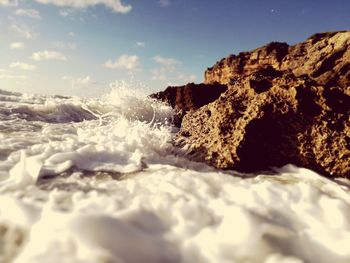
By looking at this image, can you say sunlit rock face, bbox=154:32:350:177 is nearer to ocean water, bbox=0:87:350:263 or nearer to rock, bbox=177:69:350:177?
rock, bbox=177:69:350:177

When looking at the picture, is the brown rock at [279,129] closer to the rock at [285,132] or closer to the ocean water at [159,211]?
the rock at [285,132]

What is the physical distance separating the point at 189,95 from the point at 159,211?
9958 millimetres

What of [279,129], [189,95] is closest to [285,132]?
A: [279,129]

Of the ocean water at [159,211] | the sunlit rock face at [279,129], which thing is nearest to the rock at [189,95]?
the sunlit rock face at [279,129]

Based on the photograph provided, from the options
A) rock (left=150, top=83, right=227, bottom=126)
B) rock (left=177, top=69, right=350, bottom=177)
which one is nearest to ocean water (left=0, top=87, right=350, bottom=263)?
rock (left=177, top=69, right=350, bottom=177)

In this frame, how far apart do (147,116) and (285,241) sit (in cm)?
769

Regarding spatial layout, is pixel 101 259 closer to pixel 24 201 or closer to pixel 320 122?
pixel 24 201

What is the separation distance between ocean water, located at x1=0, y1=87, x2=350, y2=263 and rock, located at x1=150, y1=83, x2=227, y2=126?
8151 mm

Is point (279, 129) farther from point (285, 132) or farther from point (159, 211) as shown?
point (159, 211)

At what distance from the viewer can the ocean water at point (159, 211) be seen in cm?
174

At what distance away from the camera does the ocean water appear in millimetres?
1738

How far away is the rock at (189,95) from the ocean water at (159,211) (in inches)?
321

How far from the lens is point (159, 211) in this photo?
2160 millimetres

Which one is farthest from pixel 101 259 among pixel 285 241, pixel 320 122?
pixel 320 122
